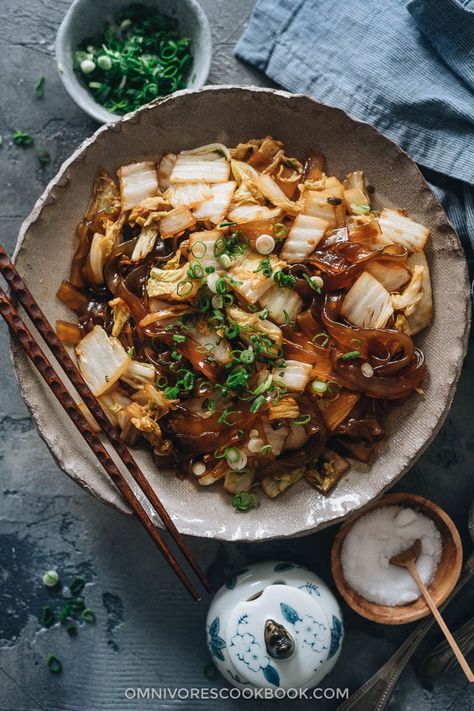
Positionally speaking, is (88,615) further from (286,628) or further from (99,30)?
(99,30)

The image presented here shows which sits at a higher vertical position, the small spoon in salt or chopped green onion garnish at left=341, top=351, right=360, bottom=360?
chopped green onion garnish at left=341, top=351, right=360, bottom=360

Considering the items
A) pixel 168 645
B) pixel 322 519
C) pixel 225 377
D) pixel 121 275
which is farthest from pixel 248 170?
pixel 168 645

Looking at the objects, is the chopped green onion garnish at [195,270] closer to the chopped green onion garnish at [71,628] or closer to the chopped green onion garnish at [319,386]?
the chopped green onion garnish at [319,386]

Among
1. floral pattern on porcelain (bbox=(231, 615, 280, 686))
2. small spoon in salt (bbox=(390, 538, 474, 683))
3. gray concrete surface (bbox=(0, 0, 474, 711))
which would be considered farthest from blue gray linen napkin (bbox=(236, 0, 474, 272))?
floral pattern on porcelain (bbox=(231, 615, 280, 686))

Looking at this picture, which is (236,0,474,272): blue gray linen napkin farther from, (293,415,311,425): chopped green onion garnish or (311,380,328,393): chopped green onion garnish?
(293,415,311,425): chopped green onion garnish

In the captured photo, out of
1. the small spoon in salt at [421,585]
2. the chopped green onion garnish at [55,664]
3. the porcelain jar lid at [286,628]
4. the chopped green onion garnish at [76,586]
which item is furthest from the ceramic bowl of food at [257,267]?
the chopped green onion garnish at [55,664]

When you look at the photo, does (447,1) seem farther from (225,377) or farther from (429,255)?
(225,377)
